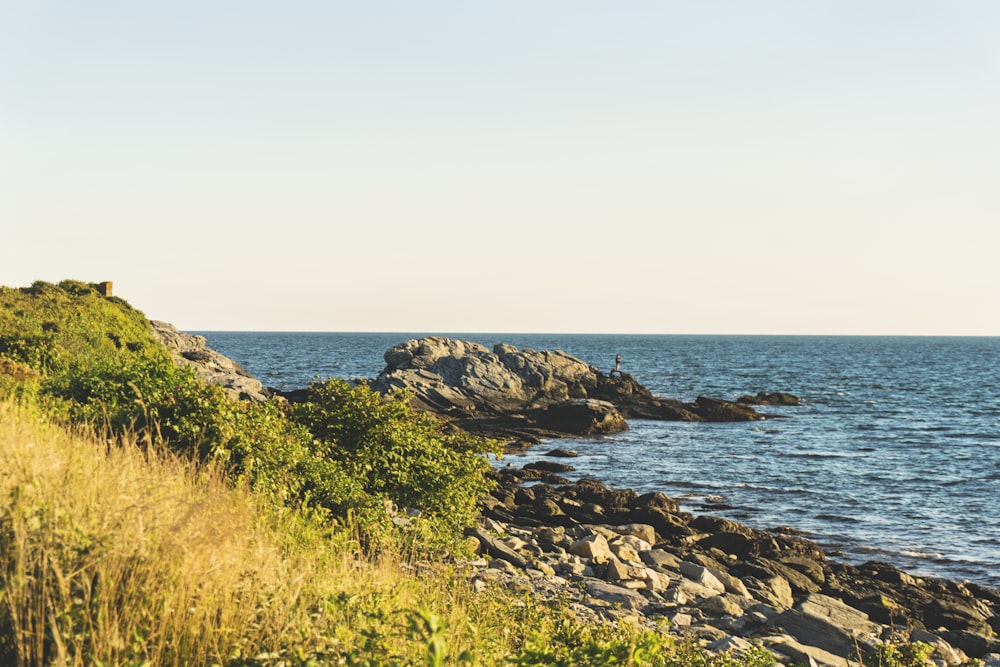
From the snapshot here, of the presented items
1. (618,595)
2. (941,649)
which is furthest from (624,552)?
(941,649)

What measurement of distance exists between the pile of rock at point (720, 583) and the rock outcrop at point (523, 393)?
19794 millimetres

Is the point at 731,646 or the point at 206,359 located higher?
the point at 206,359

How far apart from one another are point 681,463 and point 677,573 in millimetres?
17353

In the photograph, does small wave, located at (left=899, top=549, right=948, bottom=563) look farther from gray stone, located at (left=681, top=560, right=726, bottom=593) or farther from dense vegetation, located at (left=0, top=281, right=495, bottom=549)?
dense vegetation, located at (left=0, top=281, right=495, bottom=549)

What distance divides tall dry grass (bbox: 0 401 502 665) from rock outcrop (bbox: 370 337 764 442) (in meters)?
35.4

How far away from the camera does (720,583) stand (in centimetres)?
1678

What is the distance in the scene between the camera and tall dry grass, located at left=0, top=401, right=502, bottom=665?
205 inches

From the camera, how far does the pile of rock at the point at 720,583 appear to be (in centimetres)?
1323

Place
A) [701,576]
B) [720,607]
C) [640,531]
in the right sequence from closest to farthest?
[720,607] < [701,576] < [640,531]

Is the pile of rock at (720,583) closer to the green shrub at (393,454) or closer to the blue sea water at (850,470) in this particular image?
the green shrub at (393,454)

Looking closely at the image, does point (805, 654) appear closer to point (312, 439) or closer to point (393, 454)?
point (393, 454)

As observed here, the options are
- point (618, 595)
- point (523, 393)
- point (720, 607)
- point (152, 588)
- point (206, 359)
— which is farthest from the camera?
point (523, 393)

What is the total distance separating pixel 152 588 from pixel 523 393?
49290mm

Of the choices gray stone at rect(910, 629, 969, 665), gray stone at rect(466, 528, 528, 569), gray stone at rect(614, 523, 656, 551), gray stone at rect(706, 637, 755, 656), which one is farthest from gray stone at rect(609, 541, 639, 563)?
gray stone at rect(706, 637, 755, 656)
